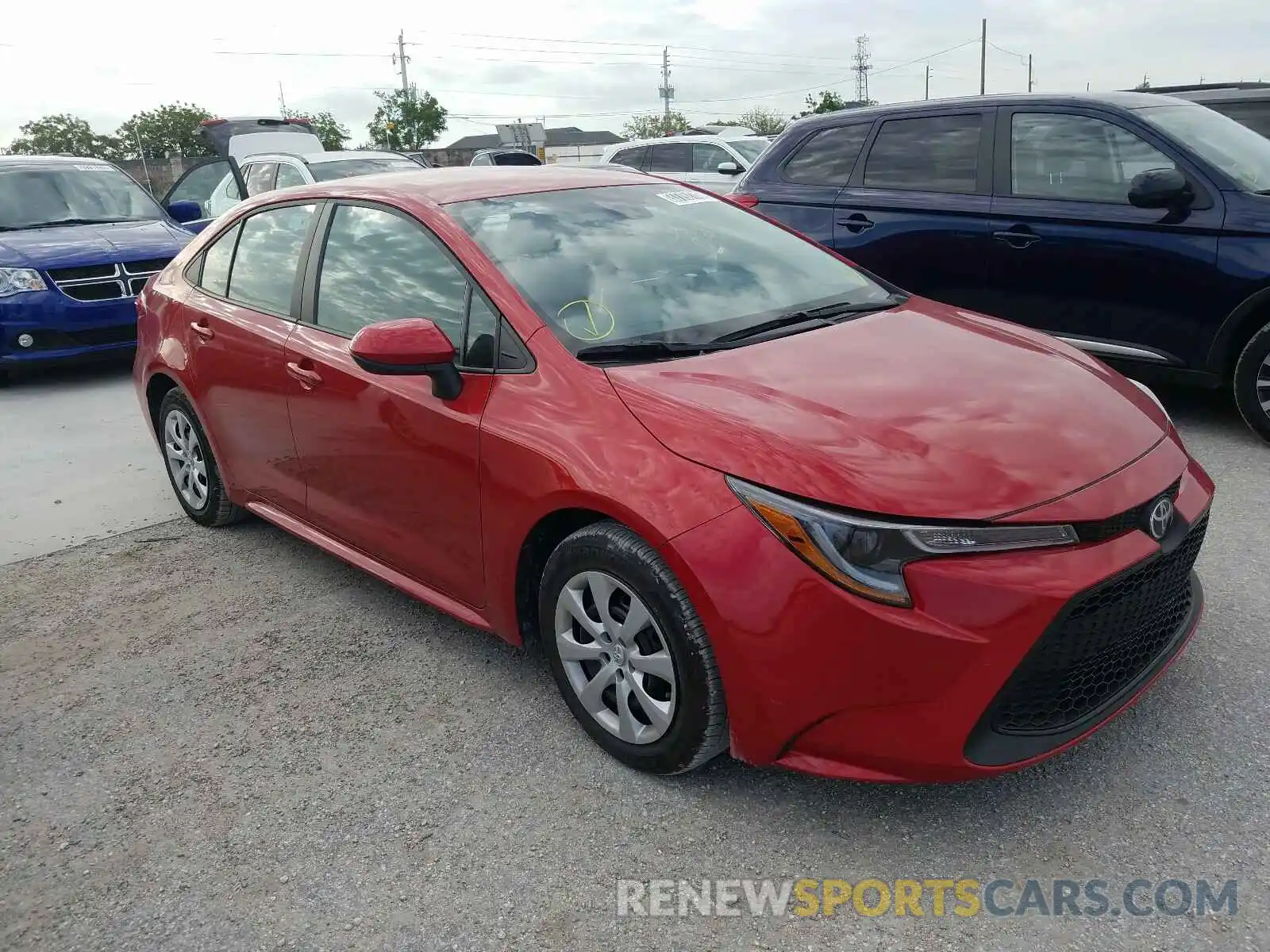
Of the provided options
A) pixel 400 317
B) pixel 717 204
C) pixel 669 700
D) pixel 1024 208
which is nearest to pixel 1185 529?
pixel 669 700

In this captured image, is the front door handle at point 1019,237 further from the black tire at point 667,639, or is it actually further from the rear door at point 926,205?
the black tire at point 667,639

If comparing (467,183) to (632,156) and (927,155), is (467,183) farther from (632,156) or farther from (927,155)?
(632,156)

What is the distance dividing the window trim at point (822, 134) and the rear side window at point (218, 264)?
11.9 ft

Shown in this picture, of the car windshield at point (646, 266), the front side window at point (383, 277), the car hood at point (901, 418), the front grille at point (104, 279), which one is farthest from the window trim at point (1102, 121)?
the front grille at point (104, 279)

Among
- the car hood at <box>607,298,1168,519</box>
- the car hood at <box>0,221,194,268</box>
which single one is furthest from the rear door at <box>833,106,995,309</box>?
the car hood at <box>0,221,194,268</box>

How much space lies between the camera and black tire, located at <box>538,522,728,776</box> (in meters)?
2.51

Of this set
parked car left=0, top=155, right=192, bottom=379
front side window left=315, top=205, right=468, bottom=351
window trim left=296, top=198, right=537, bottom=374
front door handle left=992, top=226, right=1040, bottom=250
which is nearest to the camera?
window trim left=296, top=198, right=537, bottom=374

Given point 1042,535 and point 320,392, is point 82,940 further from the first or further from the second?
point 1042,535

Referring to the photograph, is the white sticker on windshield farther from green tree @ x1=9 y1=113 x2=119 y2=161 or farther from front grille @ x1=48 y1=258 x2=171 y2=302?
green tree @ x1=9 y1=113 x2=119 y2=161

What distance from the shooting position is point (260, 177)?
44.9 ft

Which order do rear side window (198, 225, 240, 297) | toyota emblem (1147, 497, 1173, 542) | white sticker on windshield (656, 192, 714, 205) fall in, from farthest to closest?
rear side window (198, 225, 240, 297) < white sticker on windshield (656, 192, 714, 205) < toyota emblem (1147, 497, 1173, 542)

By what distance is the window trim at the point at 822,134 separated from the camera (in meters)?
6.52

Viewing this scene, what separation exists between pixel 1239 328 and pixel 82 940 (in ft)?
17.1

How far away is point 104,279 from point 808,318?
6.62 meters
